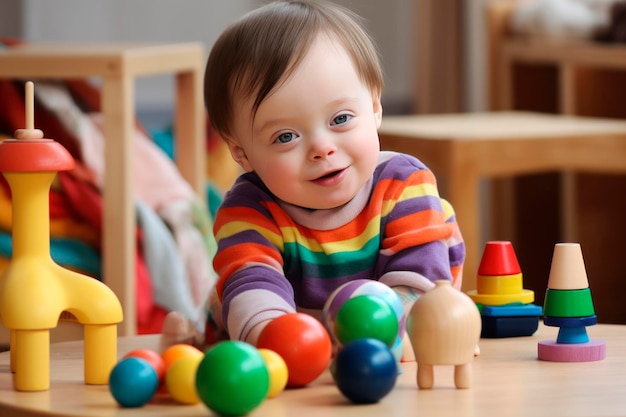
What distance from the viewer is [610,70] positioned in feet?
9.29

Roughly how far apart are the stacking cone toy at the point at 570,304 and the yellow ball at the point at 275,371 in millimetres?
234

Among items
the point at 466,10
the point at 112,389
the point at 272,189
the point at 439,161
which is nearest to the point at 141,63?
the point at 439,161

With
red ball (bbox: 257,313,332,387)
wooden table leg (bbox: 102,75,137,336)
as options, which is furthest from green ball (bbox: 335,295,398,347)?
wooden table leg (bbox: 102,75,137,336)

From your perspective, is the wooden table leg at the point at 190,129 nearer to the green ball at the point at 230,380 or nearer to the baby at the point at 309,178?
the baby at the point at 309,178

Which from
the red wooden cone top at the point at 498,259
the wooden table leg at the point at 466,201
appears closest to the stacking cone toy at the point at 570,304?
the red wooden cone top at the point at 498,259

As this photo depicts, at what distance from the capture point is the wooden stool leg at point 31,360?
797mm

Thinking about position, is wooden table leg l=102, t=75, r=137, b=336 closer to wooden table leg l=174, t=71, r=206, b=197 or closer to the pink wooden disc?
wooden table leg l=174, t=71, r=206, b=197

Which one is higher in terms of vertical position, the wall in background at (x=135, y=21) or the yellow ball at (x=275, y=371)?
the wall in background at (x=135, y=21)

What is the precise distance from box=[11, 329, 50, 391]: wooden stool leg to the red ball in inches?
6.1

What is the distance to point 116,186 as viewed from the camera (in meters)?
1.79

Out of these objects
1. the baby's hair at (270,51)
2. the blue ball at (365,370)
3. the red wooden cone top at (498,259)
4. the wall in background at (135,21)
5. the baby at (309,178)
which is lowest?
the blue ball at (365,370)

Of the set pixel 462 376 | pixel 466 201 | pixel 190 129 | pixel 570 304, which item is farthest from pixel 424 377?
pixel 190 129

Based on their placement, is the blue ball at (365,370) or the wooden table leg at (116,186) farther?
the wooden table leg at (116,186)

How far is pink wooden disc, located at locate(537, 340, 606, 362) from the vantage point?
89cm
